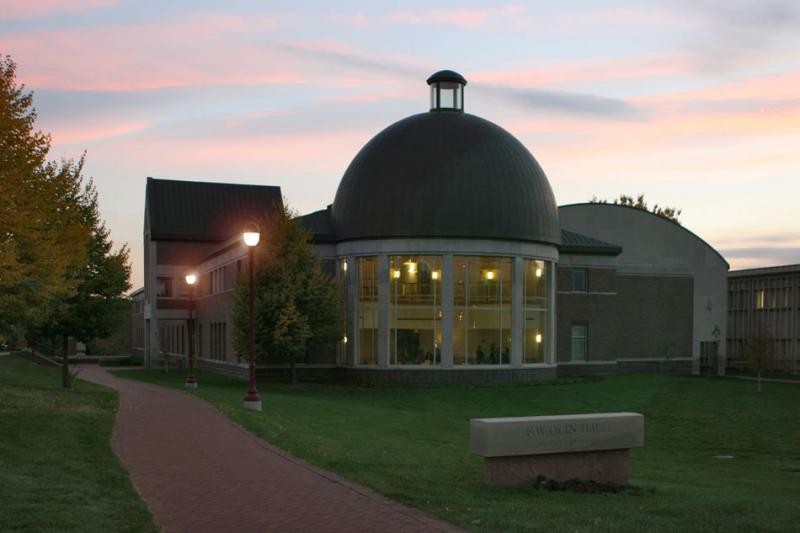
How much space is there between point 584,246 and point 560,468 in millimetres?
42389

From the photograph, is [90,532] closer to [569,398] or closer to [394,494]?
[394,494]

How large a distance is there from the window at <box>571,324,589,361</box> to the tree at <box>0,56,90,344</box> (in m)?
34.8

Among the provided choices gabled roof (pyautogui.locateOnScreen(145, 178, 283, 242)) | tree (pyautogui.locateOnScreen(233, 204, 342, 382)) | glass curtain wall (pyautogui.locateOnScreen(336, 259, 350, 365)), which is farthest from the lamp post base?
gabled roof (pyautogui.locateOnScreen(145, 178, 283, 242))

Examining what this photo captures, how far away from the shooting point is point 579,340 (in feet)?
186

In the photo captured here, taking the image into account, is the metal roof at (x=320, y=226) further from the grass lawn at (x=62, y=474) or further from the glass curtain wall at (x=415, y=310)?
the grass lawn at (x=62, y=474)

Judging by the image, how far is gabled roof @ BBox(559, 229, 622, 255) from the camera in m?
55.8

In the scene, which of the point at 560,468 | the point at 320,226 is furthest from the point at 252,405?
the point at 320,226

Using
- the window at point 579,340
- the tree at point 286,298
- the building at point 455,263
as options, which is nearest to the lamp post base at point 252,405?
the tree at point 286,298

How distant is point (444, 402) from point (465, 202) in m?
12.9

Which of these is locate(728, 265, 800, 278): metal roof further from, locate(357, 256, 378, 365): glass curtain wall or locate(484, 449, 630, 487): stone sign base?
locate(484, 449, 630, 487): stone sign base

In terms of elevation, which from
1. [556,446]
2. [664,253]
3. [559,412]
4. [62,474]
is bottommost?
[559,412]

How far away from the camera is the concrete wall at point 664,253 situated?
201ft

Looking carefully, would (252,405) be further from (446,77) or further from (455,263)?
(446,77)

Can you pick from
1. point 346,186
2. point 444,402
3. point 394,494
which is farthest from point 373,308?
point 394,494
